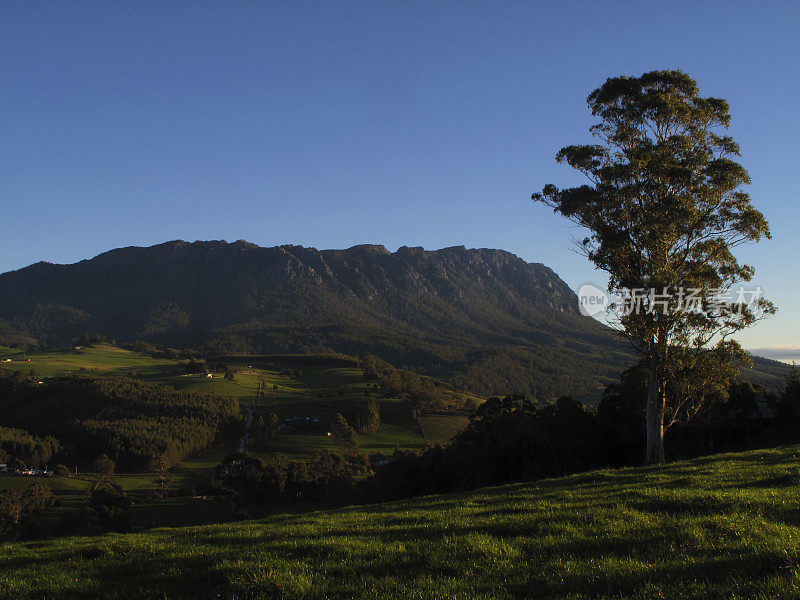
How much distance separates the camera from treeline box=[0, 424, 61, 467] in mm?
141500

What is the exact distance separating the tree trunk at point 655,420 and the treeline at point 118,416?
147 m

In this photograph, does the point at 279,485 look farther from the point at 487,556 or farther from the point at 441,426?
the point at 441,426

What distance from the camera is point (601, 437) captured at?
4678 cm

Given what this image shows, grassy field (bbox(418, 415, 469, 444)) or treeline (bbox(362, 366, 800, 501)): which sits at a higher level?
treeline (bbox(362, 366, 800, 501))

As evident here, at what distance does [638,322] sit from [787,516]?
18.7 metres

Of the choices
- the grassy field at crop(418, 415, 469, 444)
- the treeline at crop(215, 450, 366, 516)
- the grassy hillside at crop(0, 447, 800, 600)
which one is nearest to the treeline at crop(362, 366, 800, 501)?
the grassy hillside at crop(0, 447, 800, 600)

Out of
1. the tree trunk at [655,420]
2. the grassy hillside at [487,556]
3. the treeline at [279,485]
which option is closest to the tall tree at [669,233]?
the tree trunk at [655,420]

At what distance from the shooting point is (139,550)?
485 inches

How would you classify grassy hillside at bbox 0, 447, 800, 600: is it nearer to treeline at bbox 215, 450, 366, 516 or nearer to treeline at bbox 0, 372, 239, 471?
treeline at bbox 215, 450, 366, 516

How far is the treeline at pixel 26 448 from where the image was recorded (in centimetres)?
14150

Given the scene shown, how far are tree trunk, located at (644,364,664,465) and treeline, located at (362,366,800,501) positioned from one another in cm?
652

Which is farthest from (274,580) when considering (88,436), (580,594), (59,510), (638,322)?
(88,436)

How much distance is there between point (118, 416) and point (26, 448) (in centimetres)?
2851

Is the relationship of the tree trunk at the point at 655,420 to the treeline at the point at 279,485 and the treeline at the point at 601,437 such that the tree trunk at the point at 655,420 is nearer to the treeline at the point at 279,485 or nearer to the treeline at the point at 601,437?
the treeline at the point at 601,437
